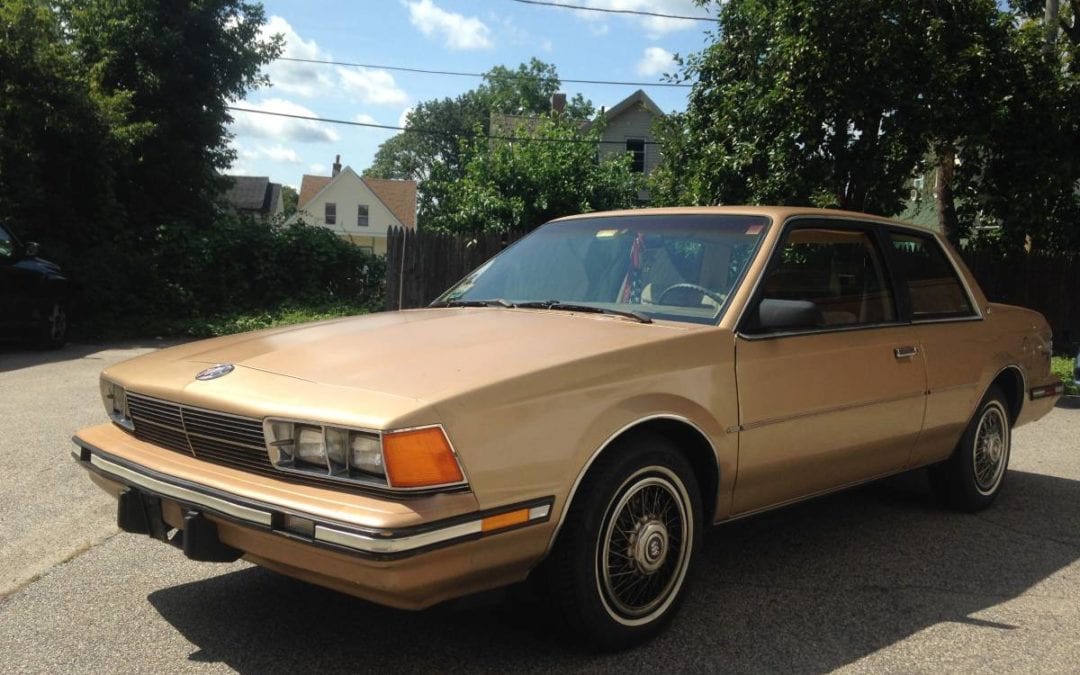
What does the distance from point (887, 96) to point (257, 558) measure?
11.1 meters

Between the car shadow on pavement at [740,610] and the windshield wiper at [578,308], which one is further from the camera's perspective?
the windshield wiper at [578,308]

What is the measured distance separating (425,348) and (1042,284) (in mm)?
15140

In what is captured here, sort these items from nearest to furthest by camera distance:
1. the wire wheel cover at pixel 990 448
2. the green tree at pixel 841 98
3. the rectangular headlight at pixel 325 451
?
the rectangular headlight at pixel 325 451, the wire wheel cover at pixel 990 448, the green tree at pixel 841 98

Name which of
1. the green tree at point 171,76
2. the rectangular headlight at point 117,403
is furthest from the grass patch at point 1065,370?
the green tree at point 171,76

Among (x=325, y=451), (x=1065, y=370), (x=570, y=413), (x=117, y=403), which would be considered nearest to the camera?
(x=325, y=451)

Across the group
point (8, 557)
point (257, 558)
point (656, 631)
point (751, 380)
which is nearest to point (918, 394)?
point (751, 380)

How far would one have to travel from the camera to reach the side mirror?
376 cm

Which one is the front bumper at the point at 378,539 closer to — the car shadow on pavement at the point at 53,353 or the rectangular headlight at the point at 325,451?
the rectangular headlight at the point at 325,451

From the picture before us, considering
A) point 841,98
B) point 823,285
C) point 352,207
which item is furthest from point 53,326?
point 352,207

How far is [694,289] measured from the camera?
3.94 metres

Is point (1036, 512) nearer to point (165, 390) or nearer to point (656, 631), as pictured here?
point (656, 631)

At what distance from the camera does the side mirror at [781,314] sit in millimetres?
3764

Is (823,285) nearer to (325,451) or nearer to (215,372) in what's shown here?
(325,451)

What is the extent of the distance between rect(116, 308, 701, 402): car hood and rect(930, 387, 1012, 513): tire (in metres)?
2.37
